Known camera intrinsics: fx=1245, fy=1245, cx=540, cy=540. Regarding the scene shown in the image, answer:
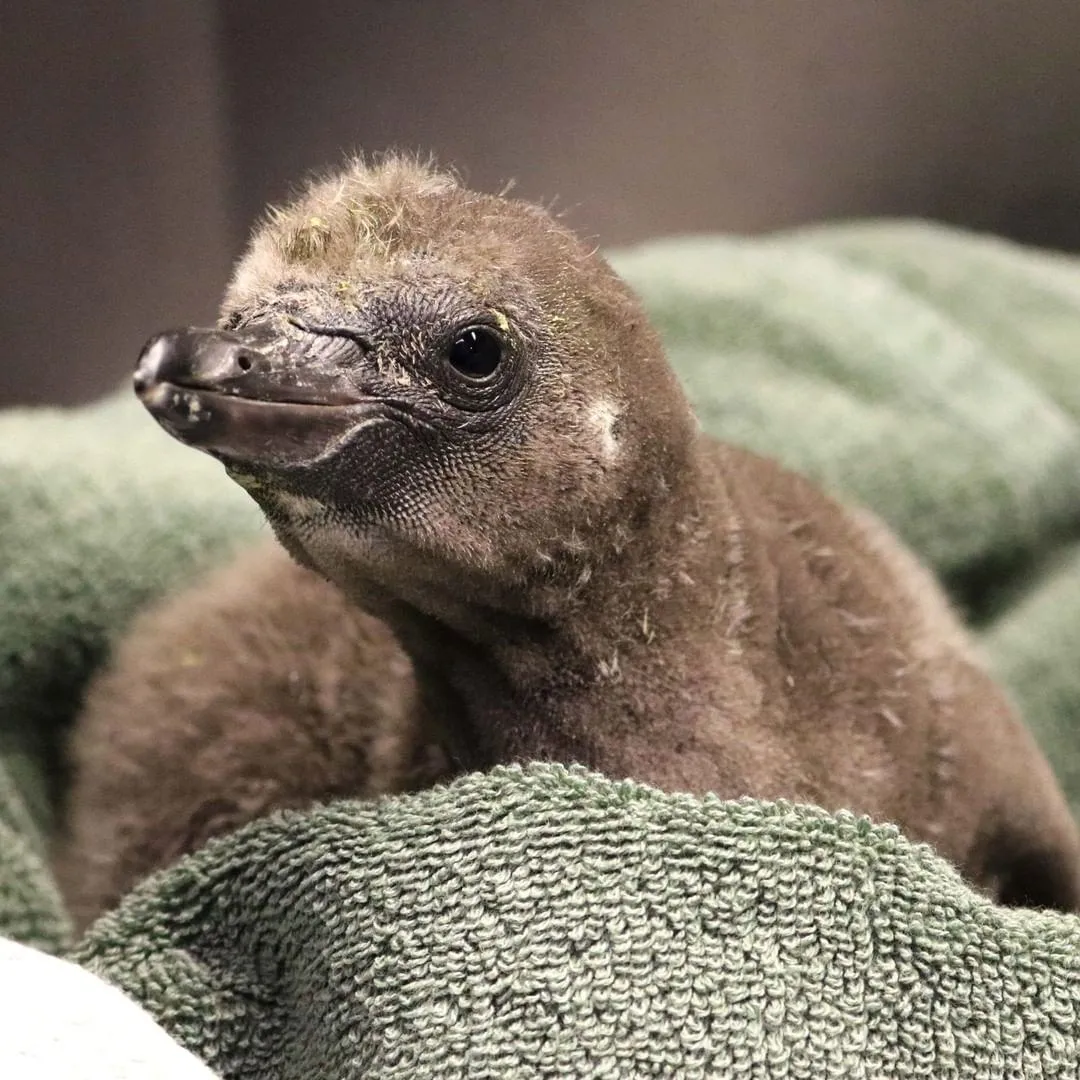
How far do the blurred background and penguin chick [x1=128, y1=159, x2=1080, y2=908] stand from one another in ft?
2.48

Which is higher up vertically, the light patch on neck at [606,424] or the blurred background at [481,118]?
the blurred background at [481,118]

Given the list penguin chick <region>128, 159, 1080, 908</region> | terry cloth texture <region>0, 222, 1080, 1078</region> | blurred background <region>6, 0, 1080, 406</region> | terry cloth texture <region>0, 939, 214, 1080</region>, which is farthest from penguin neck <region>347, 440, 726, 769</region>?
blurred background <region>6, 0, 1080, 406</region>

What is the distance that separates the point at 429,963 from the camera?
0.69 m

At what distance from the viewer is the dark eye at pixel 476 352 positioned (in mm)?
719

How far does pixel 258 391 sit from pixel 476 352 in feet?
0.42

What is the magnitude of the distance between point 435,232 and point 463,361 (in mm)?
84

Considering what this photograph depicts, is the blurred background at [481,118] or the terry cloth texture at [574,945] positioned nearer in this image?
the terry cloth texture at [574,945]

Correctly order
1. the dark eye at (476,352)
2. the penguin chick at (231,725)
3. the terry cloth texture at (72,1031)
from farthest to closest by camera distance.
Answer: the penguin chick at (231,725), the dark eye at (476,352), the terry cloth texture at (72,1031)

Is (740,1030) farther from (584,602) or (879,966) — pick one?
(584,602)

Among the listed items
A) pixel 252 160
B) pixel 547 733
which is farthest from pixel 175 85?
pixel 547 733

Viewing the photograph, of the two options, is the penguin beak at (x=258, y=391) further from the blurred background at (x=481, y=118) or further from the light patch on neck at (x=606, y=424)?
the blurred background at (x=481, y=118)

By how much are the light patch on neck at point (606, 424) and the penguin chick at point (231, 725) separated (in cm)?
29

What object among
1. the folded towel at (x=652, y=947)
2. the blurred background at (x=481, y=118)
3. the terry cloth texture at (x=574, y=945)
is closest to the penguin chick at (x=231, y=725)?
the terry cloth texture at (x=574, y=945)

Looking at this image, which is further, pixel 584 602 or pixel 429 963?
pixel 584 602
